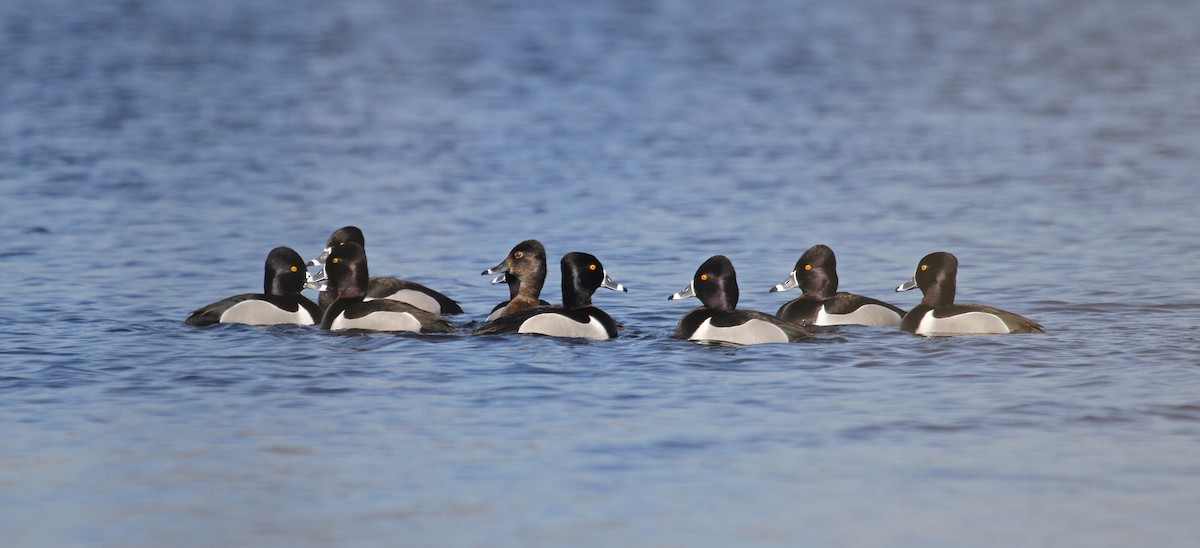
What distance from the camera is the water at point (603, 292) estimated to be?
816 centimetres

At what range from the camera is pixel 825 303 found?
13.8 m

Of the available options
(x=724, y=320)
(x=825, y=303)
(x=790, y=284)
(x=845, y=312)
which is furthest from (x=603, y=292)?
(x=724, y=320)

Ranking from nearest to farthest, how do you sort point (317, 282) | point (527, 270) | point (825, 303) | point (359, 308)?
1. point (359, 308)
2. point (825, 303)
3. point (527, 270)
4. point (317, 282)

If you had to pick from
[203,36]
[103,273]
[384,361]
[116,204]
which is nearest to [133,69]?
[203,36]

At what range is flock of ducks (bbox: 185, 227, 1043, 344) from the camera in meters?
12.6

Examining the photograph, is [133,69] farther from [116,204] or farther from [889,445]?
[889,445]

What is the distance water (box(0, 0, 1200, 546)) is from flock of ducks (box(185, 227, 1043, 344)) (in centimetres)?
27

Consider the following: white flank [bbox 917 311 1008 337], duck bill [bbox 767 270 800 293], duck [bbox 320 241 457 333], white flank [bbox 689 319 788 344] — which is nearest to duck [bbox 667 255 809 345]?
white flank [bbox 689 319 788 344]

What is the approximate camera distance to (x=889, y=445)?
923 cm

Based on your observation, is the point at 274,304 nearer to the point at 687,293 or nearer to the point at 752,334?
the point at 687,293

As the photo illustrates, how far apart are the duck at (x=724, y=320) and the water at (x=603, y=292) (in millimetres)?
299

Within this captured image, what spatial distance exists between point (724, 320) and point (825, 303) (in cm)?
154

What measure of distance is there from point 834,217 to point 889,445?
10020 millimetres

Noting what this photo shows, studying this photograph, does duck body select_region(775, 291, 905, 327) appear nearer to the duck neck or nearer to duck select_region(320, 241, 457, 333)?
the duck neck
